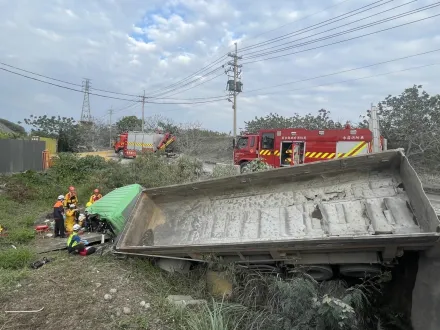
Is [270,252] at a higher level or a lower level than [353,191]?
lower

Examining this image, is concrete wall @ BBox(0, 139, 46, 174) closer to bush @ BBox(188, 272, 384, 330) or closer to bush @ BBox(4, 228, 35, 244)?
bush @ BBox(4, 228, 35, 244)

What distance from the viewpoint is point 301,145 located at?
15.9 meters

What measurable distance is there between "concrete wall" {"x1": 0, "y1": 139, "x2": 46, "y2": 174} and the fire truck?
9.13m

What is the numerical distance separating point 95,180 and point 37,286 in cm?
916

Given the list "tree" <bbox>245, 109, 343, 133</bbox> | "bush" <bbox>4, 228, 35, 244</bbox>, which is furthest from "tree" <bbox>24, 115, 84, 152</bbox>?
→ "bush" <bbox>4, 228, 35, 244</bbox>

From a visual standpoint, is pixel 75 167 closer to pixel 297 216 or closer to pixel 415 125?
pixel 297 216

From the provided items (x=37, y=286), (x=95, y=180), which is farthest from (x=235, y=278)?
(x=95, y=180)

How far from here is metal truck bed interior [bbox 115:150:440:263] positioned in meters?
4.10

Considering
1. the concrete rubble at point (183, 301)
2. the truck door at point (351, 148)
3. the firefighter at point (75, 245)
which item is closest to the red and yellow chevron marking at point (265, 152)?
the truck door at point (351, 148)

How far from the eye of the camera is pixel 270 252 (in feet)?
14.3

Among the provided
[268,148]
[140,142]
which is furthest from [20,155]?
[140,142]

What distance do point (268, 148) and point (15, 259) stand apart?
12566mm

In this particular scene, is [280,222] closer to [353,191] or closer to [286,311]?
[353,191]

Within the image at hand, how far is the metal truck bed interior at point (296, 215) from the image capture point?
4.10 meters
